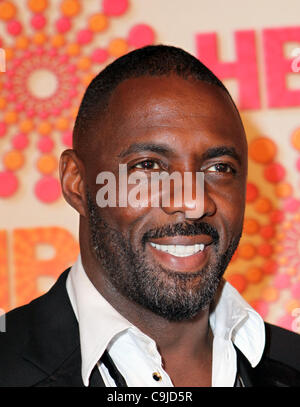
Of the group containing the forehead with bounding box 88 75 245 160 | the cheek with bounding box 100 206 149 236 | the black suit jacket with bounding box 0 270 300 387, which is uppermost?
the forehead with bounding box 88 75 245 160

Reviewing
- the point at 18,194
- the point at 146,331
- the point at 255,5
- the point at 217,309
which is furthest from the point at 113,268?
the point at 255,5

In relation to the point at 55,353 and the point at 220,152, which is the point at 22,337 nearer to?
the point at 55,353

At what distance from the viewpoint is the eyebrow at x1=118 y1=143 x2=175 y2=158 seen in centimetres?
115

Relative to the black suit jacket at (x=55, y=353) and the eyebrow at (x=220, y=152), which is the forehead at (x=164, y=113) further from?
the black suit jacket at (x=55, y=353)

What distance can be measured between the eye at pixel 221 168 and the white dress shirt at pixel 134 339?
11.2 inches

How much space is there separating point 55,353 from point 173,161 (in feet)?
1.32

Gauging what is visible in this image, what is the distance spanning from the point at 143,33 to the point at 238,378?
1.28 metres

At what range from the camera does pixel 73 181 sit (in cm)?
128
